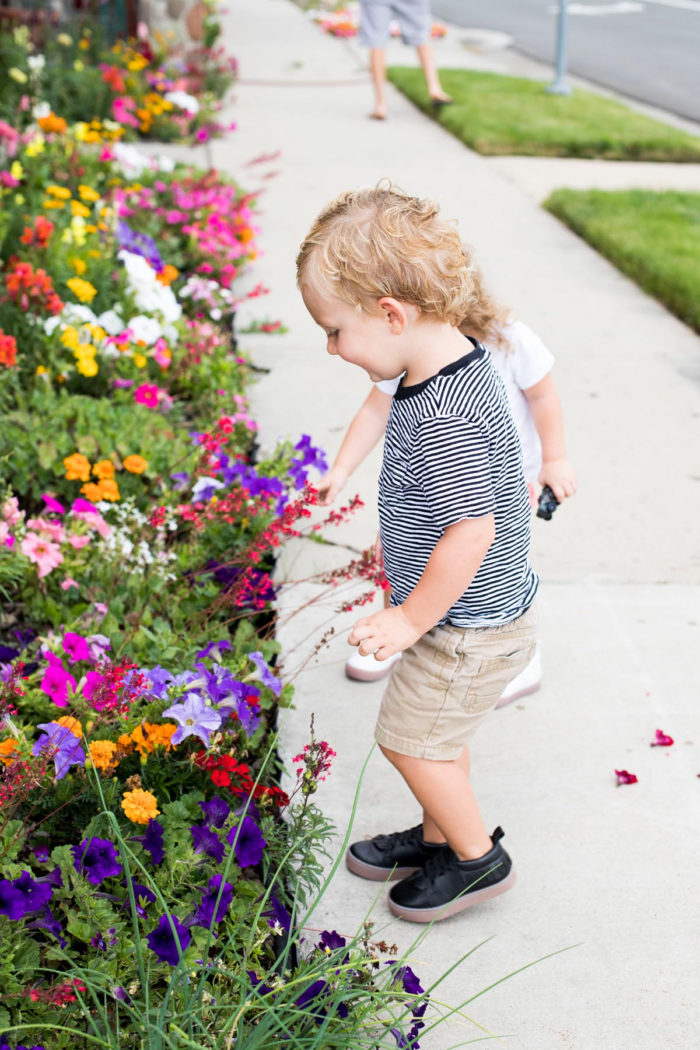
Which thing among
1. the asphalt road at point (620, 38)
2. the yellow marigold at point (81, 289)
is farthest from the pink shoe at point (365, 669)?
the asphalt road at point (620, 38)

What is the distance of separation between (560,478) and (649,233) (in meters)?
3.93

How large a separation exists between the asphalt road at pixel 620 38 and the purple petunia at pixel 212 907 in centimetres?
931

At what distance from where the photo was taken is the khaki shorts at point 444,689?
204cm

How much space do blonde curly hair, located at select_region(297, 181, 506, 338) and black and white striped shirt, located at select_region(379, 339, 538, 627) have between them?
0.13 m

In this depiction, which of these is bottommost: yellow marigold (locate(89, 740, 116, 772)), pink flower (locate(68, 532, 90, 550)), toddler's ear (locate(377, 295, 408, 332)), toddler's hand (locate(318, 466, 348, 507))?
pink flower (locate(68, 532, 90, 550))

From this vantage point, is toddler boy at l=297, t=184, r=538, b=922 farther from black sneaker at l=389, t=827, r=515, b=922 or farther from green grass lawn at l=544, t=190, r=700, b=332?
green grass lawn at l=544, t=190, r=700, b=332

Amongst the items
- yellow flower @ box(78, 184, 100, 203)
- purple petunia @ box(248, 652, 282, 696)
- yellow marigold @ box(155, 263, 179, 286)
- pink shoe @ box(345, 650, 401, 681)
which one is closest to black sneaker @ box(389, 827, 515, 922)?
purple petunia @ box(248, 652, 282, 696)

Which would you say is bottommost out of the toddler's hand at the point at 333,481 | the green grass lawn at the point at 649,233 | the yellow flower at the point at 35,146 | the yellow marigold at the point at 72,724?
the green grass lawn at the point at 649,233

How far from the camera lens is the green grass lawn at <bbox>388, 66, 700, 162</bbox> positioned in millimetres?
7973

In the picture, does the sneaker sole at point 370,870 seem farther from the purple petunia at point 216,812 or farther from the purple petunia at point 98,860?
the purple petunia at point 98,860

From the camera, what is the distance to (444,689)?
6.71ft

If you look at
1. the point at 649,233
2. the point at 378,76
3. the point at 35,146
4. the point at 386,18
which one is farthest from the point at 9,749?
the point at 386,18

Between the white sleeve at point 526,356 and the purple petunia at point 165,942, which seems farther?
the white sleeve at point 526,356

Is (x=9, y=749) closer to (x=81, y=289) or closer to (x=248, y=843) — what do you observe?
(x=248, y=843)
